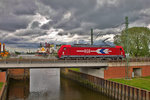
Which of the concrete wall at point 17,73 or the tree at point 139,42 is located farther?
the tree at point 139,42

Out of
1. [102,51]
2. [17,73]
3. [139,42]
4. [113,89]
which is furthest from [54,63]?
[139,42]

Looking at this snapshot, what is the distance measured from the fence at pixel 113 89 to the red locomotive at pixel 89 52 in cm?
680

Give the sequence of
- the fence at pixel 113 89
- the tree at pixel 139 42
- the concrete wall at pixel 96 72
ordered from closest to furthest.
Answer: the fence at pixel 113 89 → the concrete wall at pixel 96 72 → the tree at pixel 139 42

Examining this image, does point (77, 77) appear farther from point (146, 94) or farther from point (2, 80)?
point (146, 94)

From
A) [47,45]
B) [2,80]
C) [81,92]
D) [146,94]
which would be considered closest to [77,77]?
[81,92]

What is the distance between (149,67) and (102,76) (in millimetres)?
15163

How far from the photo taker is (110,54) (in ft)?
141

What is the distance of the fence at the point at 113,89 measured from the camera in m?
23.6

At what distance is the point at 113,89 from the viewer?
3002cm

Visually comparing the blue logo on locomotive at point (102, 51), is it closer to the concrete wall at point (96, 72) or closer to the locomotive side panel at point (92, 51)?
the locomotive side panel at point (92, 51)

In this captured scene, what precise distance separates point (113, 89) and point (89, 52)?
47.7 feet

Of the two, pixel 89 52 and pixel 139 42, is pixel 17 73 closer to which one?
pixel 89 52

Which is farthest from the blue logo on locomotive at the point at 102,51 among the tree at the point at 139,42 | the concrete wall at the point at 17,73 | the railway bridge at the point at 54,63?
the concrete wall at the point at 17,73

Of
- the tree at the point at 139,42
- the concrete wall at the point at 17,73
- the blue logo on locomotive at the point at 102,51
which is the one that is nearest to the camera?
the blue logo on locomotive at the point at 102,51
